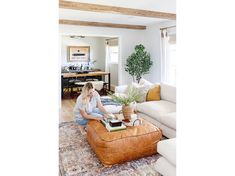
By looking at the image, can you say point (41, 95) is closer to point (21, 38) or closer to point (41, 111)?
point (41, 111)

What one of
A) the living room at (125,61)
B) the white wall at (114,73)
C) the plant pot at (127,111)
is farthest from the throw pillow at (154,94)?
the white wall at (114,73)

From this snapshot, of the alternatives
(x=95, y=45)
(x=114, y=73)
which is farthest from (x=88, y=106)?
(x=95, y=45)

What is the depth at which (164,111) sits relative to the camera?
3637 millimetres

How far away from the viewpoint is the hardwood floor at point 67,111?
15.6 feet

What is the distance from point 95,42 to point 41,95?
858 centimetres

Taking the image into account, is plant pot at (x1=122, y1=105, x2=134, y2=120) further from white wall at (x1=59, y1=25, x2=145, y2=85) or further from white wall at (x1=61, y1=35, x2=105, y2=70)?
white wall at (x1=61, y1=35, x2=105, y2=70)

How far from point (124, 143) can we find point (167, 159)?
586 mm

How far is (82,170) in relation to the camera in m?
2.45

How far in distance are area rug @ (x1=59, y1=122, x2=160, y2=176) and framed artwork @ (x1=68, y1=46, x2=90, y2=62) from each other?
6046 millimetres

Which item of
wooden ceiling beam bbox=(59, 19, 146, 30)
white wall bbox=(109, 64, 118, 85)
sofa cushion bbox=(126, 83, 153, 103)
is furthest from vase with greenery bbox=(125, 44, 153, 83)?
white wall bbox=(109, 64, 118, 85)

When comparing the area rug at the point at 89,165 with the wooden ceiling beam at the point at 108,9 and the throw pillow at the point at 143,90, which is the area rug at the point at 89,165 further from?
the wooden ceiling beam at the point at 108,9

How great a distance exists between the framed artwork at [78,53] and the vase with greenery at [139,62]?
3.35 m

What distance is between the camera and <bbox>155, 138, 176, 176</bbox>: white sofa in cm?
209

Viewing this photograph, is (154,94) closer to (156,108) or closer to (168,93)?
(168,93)
